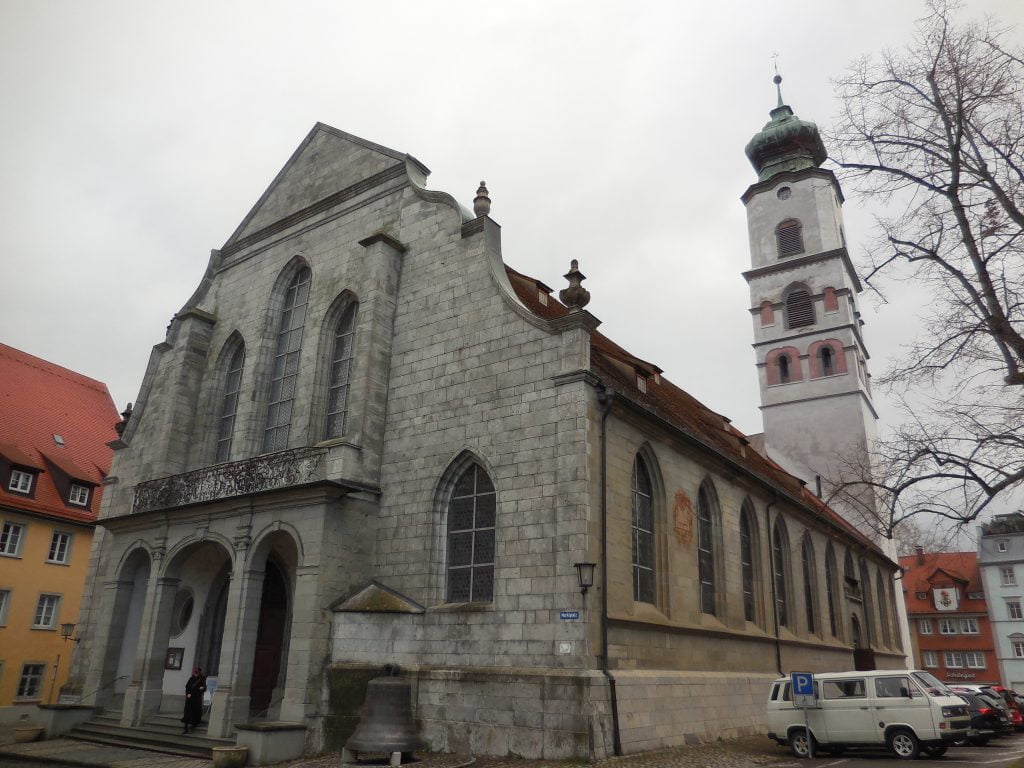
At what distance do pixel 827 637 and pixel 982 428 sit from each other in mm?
17840

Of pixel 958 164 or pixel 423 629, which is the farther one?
pixel 423 629

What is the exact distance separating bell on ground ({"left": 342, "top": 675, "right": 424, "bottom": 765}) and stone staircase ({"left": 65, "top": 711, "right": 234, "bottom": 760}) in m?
2.85

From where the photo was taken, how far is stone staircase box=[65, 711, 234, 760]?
1486 cm

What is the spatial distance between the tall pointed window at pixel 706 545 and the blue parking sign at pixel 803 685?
186 inches

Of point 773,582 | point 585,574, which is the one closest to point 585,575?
point 585,574

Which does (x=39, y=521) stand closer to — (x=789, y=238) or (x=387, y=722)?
(x=387, y=722)

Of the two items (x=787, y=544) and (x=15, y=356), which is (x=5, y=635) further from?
(x=787, y=544)

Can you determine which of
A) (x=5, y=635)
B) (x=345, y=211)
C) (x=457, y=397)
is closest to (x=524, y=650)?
(x=457, y=397)

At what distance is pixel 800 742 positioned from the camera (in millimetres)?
15039

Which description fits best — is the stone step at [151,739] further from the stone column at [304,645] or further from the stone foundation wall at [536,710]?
the stone foundation wall at [536,710]

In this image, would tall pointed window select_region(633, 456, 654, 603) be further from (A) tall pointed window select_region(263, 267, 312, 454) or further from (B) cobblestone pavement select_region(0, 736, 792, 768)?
(A) tall pointed window select_region(263, 267, 312, 454)

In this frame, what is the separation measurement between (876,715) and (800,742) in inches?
64.0

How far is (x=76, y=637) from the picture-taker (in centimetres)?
2059

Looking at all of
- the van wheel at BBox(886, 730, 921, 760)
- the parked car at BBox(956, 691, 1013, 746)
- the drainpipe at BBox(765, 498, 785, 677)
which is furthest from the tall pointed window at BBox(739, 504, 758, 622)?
the van wheel at BBox(886, 730, 921, 760)
